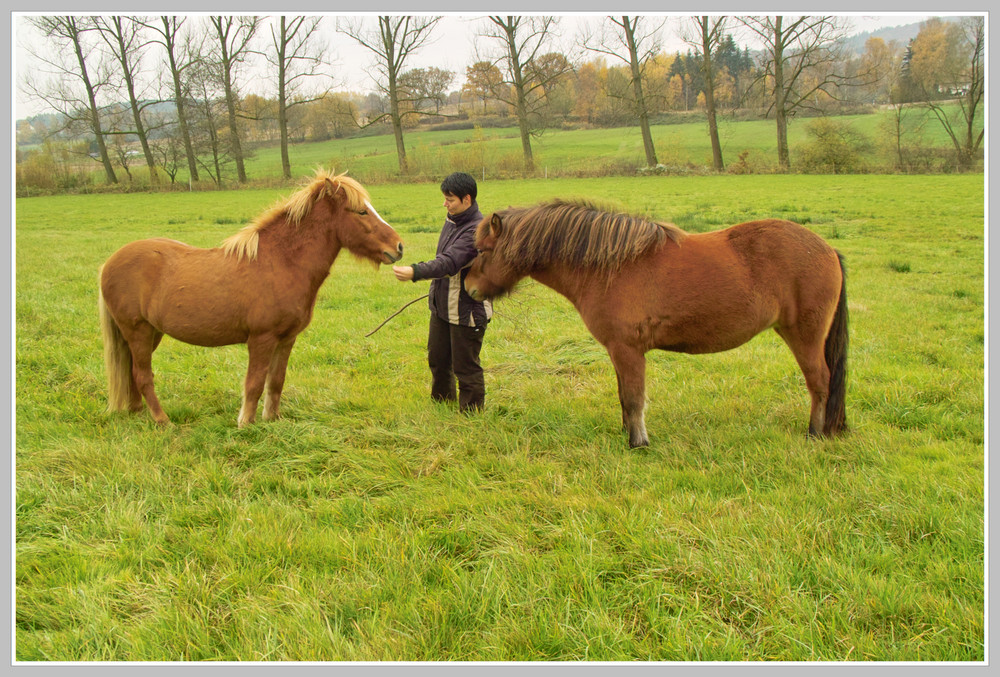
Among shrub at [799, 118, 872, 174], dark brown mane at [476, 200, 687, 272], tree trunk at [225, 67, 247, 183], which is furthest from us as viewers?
tree trunk at [225, 67, 247, 183]

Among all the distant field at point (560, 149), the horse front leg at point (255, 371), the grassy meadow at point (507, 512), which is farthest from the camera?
the distant field at point (560, 149)

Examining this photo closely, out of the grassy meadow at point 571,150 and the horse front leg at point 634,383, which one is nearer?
the horse front leg at point 634,383

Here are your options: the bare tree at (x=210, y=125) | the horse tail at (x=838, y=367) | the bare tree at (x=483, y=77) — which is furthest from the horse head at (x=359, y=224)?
the bare tree at (x=210, y=125)

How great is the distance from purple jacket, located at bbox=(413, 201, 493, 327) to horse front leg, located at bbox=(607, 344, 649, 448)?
1.24m

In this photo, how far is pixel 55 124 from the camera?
35312 mm

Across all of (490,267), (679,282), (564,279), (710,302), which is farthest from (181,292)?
(710,302)

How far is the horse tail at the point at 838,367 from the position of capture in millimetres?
4367

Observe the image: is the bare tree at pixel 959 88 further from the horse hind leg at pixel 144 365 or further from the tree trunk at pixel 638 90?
the horse hind leg at pixel 144 365

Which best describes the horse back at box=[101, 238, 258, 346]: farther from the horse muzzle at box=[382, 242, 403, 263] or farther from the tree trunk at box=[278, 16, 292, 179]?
the tree trunk at box=[278, 16, 292, 179]

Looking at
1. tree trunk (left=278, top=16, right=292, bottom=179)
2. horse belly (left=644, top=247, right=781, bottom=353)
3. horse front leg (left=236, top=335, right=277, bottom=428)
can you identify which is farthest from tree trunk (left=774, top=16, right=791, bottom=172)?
horse front leg (left=236, top=335, right=277, bottom=428)

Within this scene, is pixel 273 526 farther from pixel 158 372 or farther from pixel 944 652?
pixel 158 372

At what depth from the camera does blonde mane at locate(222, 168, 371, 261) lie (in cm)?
460

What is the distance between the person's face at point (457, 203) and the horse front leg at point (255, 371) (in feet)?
6.12

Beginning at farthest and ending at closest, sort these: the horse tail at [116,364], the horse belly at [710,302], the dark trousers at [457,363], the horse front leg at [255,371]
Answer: the dark trousers at [457,363]
the horse tail at [116,364]
the horse front leg at [255,371]
the horse belly at [710,302]
